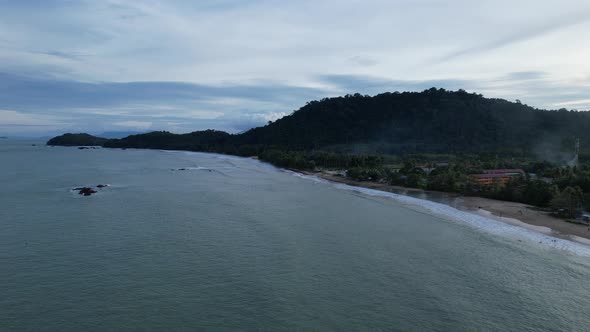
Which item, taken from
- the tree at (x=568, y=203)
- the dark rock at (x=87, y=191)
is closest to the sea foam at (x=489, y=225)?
the tree at (x=568, y=203)

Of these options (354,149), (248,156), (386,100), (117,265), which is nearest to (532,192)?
(117,265)

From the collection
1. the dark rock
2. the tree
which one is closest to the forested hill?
the tree

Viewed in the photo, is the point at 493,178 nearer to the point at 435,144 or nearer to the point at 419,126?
the point at 435,144

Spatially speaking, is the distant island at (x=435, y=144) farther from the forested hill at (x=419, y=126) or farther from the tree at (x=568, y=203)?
the forested hill at (x=419, y=126)

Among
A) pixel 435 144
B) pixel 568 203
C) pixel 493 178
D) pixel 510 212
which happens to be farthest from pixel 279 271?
pixel 435 144

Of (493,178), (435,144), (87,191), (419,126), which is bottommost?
(87,191)

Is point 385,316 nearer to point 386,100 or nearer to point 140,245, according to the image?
point 140,245
